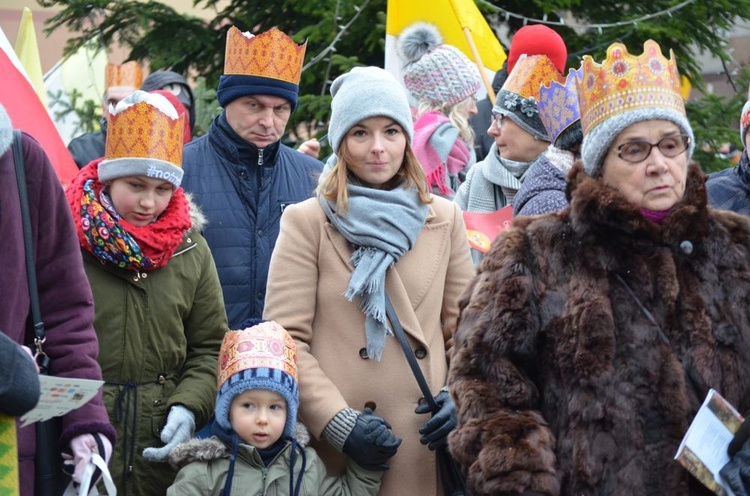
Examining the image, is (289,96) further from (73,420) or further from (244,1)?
(244,1)

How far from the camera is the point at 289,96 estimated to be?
6.60 m

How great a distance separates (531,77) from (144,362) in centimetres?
240

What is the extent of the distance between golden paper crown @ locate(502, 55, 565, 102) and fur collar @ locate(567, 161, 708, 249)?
7.25 ft

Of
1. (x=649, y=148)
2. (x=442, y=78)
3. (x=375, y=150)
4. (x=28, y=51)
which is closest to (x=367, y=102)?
(x=375, y=150)

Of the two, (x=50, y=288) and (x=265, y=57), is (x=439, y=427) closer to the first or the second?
(x=50, y=288)

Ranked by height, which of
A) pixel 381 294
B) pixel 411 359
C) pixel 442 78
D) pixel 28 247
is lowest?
pixel 411 359

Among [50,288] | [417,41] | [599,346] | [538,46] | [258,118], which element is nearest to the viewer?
[599,346]

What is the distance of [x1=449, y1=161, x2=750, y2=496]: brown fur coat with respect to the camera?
3.88 m

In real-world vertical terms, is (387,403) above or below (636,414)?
below

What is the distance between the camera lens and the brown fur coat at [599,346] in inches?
153

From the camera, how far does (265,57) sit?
6523mm

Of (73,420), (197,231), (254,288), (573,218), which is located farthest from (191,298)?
(573,218)

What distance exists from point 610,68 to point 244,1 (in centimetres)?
744

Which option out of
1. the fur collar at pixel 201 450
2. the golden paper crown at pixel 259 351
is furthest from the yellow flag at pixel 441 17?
the fur collar at pixel 201 450
